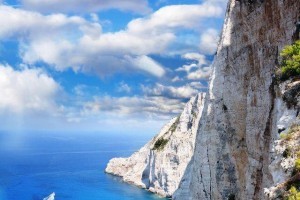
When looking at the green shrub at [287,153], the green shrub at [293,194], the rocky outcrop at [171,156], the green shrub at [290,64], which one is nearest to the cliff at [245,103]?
the green shrub at [290,64]

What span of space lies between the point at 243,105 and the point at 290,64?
32.2ft

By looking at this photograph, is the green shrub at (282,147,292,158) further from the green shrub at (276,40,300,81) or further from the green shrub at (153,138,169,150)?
the green shrub at (153,138,169,150)

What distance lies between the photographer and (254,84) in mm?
27875

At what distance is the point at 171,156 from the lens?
110 metres

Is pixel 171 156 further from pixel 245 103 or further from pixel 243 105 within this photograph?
pixel 245 103

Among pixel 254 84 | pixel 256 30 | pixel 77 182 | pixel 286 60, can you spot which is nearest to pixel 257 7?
pixel 256 30

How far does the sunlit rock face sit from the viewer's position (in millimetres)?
25422

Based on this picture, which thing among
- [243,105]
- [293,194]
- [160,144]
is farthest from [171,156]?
[293,194]

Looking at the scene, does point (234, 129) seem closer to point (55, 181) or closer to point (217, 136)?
point (217, 136)

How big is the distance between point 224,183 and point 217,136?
355cm

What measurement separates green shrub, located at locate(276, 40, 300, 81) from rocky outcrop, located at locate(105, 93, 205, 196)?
78.4 meters

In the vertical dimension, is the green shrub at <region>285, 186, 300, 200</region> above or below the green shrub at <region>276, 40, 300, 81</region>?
below

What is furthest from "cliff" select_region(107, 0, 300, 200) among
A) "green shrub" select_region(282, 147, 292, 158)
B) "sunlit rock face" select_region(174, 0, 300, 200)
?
"green shrub" select_region(282, 147, 292, 158)

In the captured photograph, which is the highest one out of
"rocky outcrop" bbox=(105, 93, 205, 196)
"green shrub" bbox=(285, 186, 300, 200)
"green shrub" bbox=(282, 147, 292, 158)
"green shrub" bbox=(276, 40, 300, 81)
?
"rocky outcrop" bbox=(105, 93, 205, 196)
